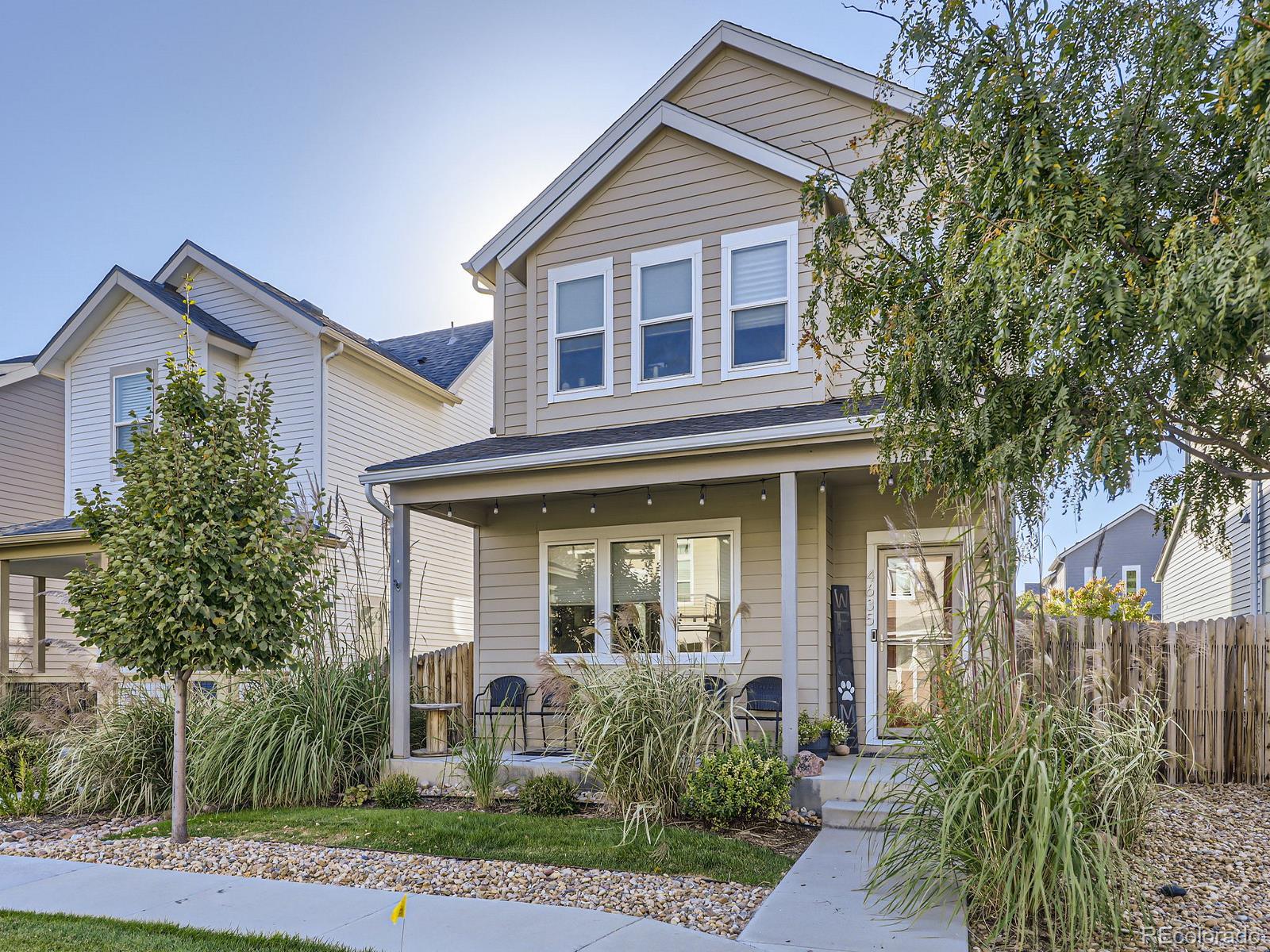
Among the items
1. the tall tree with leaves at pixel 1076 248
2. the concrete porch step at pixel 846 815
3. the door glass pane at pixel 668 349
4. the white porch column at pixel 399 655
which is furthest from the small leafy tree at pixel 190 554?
the tall tree with leaves at pixel 1076 248

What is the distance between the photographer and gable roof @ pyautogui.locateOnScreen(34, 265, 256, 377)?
14.6 metres

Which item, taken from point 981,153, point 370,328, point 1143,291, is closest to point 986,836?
point 1143,291

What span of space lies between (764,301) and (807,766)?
457cm

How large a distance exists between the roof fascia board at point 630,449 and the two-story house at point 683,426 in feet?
0.08

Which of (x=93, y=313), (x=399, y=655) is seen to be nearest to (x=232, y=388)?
(x=93, y=313)

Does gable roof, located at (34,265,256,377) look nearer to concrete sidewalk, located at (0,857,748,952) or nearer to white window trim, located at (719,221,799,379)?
white window trim, located at (719,221,799,379)

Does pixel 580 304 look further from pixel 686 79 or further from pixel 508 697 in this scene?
pixel 508 697

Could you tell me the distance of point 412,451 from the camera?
634 inches

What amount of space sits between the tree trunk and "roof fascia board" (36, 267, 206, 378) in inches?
350

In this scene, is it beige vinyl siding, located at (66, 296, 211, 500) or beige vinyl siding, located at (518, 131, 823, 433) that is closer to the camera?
beige vinyl siding, located at (518, 131, 823, 433)

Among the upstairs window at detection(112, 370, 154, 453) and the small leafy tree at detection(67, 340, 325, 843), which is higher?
the upstairs window at detection(112, 370, 154, 453)

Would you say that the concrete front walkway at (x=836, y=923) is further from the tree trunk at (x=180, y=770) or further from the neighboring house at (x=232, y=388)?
the neighboring house at (x=232, y=388)

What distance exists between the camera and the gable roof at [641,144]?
9664 mm

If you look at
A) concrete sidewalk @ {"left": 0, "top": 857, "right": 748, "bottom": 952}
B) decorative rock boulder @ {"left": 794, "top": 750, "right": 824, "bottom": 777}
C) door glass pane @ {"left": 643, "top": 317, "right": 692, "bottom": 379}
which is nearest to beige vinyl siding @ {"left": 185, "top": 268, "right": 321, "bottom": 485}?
door glass pane @ {"left": 643, "top": 317, "right": 692, "bottom": 379}
